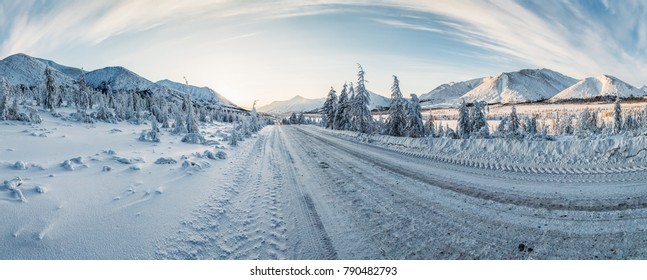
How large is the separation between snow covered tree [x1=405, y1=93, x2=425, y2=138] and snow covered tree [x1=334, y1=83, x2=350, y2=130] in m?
17.8

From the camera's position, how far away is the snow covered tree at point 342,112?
48.8m

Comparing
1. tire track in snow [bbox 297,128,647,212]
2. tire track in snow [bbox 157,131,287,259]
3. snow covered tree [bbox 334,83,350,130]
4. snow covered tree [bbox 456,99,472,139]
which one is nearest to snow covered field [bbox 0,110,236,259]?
tire track in snow [bbox 157,131,287,259]

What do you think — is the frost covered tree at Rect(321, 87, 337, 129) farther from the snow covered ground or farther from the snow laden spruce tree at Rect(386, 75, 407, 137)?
the snow covered ground

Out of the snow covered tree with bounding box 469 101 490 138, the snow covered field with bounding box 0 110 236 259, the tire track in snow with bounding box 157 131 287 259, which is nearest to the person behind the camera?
the snow covered field with bounding box 0 110 236 259

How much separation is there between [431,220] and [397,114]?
2900 centimetres

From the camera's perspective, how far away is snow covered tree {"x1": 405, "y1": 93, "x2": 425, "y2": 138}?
Answer: 2948cm

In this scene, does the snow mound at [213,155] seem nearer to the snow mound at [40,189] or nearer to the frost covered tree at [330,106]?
the snow mound at [40,189]

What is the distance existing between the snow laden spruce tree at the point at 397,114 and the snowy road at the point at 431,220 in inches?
960

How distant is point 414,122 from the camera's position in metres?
29.9

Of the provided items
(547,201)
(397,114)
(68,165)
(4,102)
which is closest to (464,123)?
(397,114)

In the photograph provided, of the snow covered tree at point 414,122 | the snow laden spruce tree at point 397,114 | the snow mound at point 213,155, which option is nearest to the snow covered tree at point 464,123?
the snow covered tree at point 414,122

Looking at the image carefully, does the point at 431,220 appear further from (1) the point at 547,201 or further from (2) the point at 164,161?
(2) the point at 164,161

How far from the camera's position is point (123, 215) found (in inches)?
199
